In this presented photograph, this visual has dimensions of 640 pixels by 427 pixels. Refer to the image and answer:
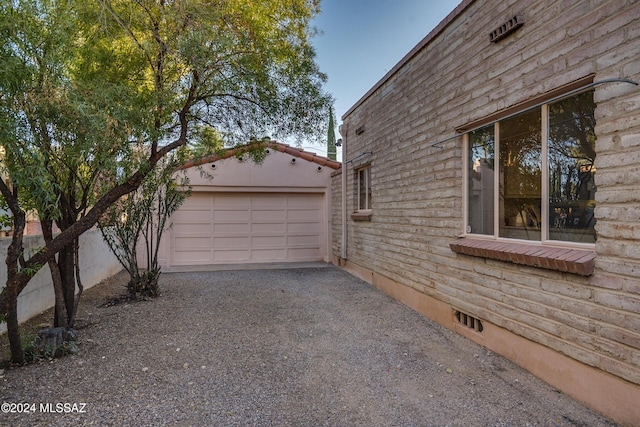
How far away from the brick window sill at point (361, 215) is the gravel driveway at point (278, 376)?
2362 millimetres

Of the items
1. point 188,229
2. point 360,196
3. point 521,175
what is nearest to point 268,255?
point 188,229

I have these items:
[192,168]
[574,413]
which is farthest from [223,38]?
[192,168]

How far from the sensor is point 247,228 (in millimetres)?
9859

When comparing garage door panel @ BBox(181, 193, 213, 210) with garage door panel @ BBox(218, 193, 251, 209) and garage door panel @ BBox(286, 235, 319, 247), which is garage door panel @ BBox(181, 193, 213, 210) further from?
garage door panel @ BBox(286, 235, 319, 247)

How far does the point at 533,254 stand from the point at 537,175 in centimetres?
76

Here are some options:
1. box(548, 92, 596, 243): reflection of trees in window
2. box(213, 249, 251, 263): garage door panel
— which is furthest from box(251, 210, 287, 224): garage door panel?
box(548, 92, 596, 243): reflection of trees in window

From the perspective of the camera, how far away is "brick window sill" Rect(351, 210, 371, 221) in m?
7.15

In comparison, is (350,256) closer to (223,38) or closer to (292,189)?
(292,189)

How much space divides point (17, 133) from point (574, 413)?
15.2 feet

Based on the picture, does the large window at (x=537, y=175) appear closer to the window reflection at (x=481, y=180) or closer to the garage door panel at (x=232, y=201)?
the window reflection at (x=481, y=180)

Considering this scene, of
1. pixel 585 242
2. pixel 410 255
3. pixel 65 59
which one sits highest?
pixel 65 59

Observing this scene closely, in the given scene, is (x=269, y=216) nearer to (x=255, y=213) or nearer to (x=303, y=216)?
(x=255, y=213)

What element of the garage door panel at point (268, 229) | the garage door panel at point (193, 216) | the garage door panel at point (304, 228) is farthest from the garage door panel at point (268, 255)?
the garage door panel at point (193, 216)

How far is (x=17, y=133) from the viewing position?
8.91ft
